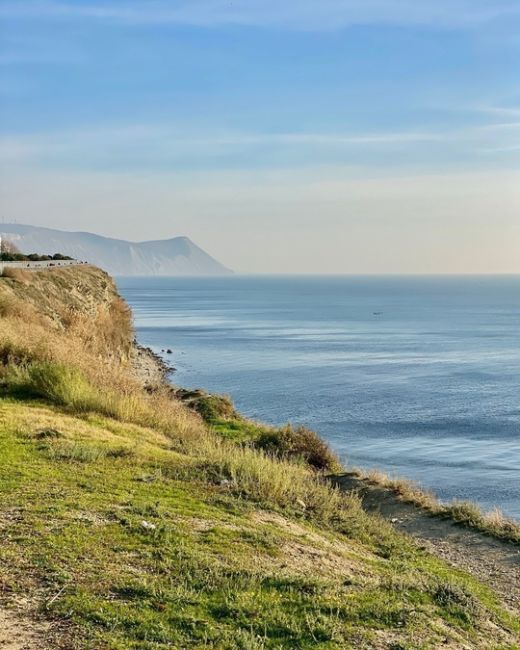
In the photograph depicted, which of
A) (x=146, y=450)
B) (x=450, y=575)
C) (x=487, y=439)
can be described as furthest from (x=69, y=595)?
(x=487, y=439)

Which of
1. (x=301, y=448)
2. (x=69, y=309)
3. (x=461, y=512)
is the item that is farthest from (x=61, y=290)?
(x=461, y=512)

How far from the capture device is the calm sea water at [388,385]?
34.8 meters

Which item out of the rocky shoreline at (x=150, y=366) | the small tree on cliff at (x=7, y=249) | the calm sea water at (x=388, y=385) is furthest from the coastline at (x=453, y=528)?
the small tree on cliff at (x=7, y=249)

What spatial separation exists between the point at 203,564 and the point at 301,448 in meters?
16.8

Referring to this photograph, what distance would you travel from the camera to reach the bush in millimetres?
24406

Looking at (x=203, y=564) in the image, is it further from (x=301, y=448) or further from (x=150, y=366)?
(x=150, y=366)

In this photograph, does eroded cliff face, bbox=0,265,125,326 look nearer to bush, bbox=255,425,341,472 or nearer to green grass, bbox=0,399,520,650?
bush, bbox=255,425,341,472

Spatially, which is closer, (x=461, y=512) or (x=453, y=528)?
(x=453, y=528)

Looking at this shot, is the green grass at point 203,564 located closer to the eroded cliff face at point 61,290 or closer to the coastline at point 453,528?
the coastline at point 453,528

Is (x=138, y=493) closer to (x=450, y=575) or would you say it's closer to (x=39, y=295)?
(x=450, y=575)

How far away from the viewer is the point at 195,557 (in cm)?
857

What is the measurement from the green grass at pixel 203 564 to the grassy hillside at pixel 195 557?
24 mm

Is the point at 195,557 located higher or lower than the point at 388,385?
higher

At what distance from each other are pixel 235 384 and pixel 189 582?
49164mm
